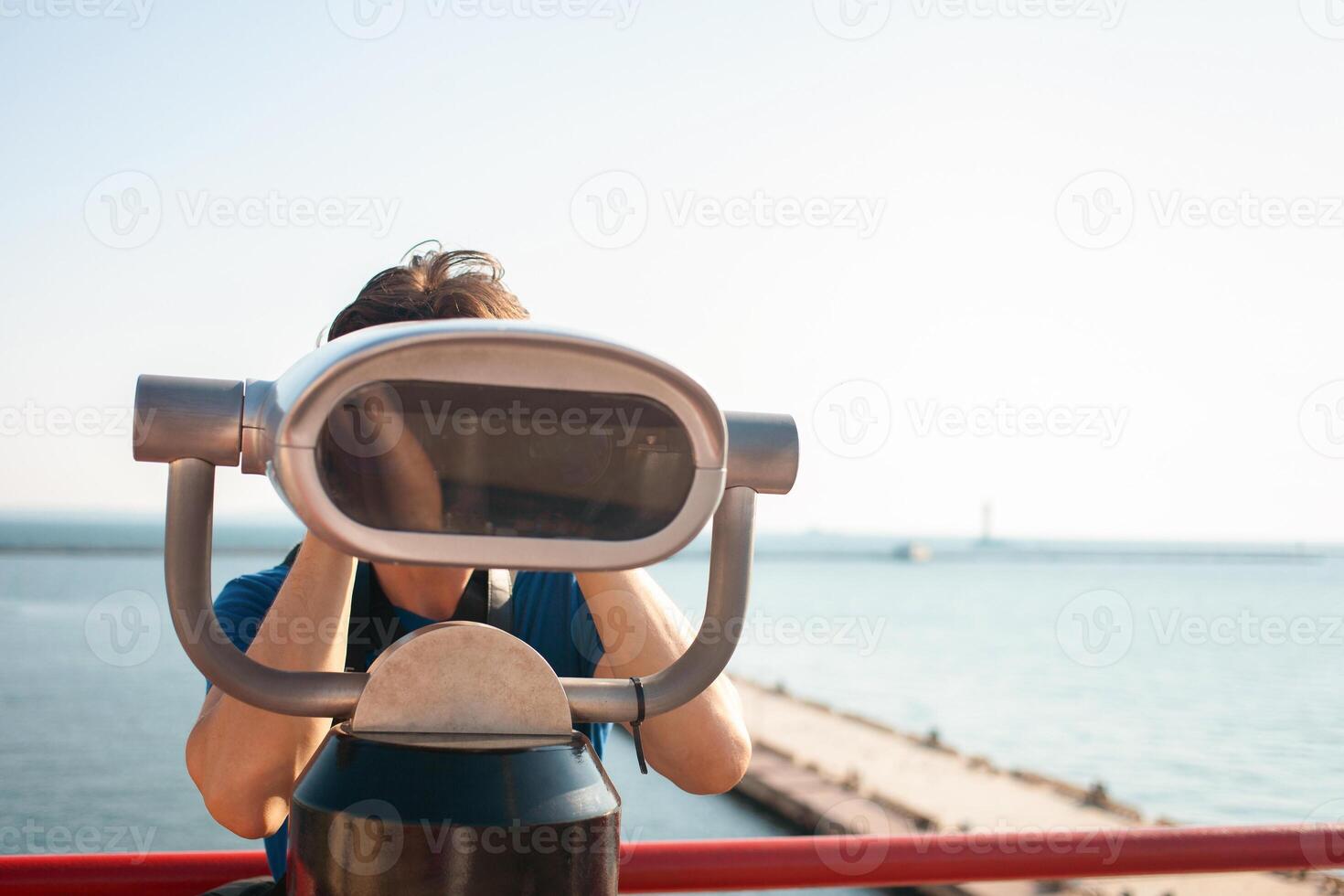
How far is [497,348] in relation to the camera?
540 millimetres

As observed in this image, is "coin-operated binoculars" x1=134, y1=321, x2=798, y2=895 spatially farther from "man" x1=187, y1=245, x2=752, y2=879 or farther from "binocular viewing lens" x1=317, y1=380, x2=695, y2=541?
"man" x1=187, y1=245, x2=752, y2=879

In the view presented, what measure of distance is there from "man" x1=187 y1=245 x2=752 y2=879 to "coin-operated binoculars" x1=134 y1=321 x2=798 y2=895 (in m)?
0.10

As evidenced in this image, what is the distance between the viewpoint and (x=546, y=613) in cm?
118

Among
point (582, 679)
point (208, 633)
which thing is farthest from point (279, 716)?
point (582, 679)

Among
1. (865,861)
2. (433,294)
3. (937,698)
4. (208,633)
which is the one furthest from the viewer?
(937,698)

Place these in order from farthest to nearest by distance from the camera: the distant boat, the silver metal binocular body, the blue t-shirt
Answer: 1. the distant boat
2. the blue t-shirt
3. the silver metal binocular body

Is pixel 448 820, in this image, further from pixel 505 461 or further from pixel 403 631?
pixel 403 631

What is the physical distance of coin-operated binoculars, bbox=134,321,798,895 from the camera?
0.55 m

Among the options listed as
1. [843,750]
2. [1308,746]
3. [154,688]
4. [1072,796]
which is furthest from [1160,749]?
[154,688]

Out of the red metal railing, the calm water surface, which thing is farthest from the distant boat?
the red metal railing

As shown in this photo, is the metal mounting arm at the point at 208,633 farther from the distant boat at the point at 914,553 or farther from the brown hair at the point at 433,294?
the distant boat at the point at 914,553

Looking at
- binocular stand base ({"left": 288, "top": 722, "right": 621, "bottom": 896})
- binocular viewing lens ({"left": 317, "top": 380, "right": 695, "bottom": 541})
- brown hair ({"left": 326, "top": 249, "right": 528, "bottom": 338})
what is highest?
brown hair ({"left": 326, "top": 249, "right": 528, "bottom": 338})

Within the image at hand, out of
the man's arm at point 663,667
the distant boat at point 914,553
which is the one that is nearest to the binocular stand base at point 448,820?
the man's arm at point 663,667

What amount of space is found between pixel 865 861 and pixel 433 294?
83cm
